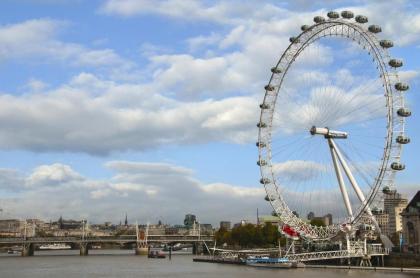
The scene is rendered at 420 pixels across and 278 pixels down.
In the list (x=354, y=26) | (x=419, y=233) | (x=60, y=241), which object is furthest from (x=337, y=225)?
(x=60, y=241)

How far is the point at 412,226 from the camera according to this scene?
65812mm

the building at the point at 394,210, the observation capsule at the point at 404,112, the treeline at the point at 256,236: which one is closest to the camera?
the observation capsule at the point at 404,112

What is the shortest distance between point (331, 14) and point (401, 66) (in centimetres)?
818

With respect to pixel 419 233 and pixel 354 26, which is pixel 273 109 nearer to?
pixel 354 26

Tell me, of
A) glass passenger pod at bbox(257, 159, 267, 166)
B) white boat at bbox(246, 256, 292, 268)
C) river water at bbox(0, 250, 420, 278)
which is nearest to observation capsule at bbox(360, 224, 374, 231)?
river water at bbox(0, 250, 420, 278)

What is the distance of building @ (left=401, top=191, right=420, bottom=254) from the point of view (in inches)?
2518

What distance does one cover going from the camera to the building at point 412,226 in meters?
64.0

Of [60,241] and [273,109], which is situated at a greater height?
[273,109]

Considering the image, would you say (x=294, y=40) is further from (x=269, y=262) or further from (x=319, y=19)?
(x=269, y=262)

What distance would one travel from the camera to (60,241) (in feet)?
413

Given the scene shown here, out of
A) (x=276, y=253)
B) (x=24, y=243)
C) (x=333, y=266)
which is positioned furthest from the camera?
(x=24, y=243)

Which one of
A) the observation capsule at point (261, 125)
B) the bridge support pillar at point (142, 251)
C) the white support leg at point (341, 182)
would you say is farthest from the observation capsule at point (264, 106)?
the bridge support pillar at point (142, 251)

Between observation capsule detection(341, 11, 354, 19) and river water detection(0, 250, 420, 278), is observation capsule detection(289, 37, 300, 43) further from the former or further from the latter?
river water detection(0, 250, 420, 278)

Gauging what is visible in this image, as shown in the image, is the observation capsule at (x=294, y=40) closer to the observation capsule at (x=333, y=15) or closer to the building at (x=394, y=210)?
the observation capsule at (x=333, y=15)
